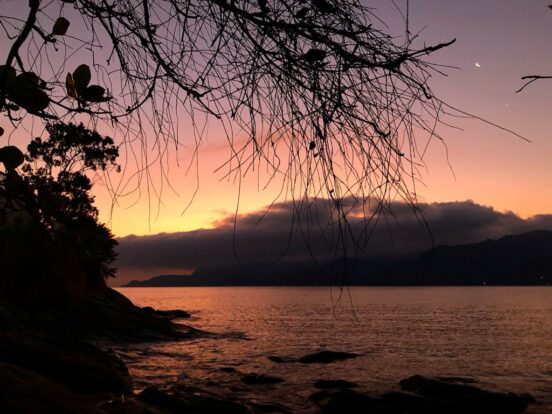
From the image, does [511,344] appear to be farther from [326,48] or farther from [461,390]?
[326,48]

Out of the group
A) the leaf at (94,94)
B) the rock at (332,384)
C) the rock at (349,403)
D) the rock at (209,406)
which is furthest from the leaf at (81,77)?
the rock at (332,384)

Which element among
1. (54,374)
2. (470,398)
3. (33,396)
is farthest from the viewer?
(470,398)

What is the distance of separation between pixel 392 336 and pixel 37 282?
30.9 metres

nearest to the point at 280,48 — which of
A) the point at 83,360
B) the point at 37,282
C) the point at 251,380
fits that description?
the point at 83,360

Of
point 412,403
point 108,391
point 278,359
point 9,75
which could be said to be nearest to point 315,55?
point 9,75

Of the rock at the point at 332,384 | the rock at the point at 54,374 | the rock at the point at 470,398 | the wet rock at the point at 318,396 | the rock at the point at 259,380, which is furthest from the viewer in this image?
the rock at the point at 259,380

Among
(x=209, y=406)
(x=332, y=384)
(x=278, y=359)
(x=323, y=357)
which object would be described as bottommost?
(x=278, y=359)

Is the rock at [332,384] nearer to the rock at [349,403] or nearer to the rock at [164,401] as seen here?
the rock at [349,403]

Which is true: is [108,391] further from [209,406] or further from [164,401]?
[209,406]

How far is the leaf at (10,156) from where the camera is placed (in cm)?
212

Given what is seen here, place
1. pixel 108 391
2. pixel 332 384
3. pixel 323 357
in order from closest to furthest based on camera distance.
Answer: pixel 108 391, pixel 332 384, pixel 323 357

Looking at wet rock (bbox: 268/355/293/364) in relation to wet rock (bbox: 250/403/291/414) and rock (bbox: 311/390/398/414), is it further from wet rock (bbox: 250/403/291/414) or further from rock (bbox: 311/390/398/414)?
wet rock (bbox: 250/403/291/414)

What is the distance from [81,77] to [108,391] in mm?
11636

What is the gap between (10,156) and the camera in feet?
6.97
